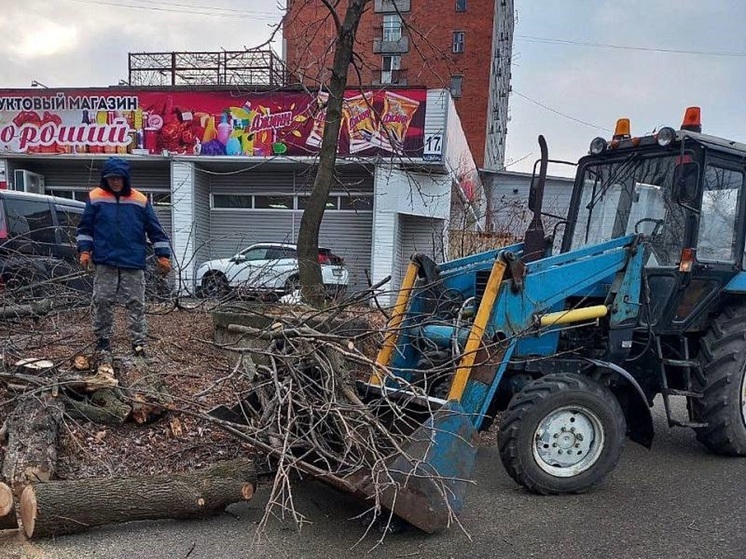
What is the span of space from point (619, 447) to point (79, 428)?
150 inches

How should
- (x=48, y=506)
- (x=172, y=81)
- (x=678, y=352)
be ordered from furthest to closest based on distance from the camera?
(x=172, y=81)
(x=678, y=352)
(x=48, y=506)

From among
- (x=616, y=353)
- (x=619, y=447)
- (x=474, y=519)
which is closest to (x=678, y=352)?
(x=616, y=353)

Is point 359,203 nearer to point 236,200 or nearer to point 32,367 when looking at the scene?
point 236,200

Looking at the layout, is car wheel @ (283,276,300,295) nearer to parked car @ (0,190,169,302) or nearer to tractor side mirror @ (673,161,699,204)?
parked car @ (0,190,169,302)

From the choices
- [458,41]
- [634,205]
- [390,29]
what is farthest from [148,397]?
[458,41]

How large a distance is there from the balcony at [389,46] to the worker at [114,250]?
3659cm

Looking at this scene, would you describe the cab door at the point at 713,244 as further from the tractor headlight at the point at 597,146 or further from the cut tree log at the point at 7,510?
the cut tree log at the point at 7,510

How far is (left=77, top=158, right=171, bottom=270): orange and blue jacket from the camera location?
5.43 meters

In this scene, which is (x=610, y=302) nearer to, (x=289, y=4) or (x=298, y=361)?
(x=298, y=361)

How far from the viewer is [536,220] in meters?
5.26

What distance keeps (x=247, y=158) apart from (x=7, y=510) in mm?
12541

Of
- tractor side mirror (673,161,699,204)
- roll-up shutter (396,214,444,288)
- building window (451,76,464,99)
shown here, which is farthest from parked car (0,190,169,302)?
building window (451,76,464,99)

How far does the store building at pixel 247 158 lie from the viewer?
46.8ft

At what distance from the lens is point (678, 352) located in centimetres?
498
